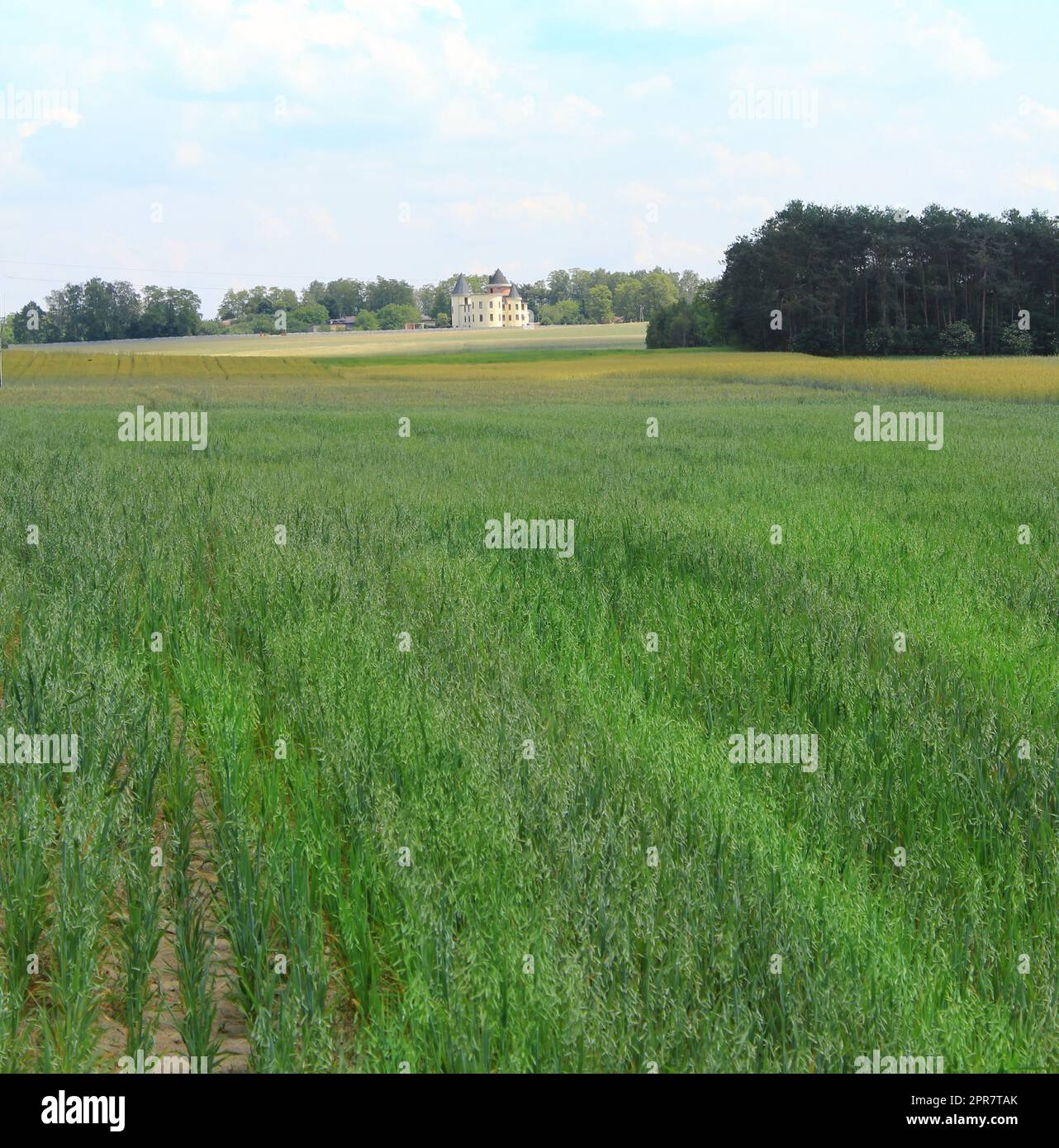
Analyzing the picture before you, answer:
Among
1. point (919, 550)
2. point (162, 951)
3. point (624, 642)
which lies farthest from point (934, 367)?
point (162, 951)

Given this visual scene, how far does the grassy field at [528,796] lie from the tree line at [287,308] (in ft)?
410

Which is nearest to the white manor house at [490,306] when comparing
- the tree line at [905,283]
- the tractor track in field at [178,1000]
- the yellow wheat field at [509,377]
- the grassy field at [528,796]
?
the yellow wheat field at [509,377]

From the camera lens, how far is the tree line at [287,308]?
132 metres

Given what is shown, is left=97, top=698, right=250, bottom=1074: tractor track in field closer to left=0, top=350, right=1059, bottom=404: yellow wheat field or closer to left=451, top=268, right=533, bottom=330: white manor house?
left=0, top=350, right=1059, bottom=404: yellow wheat field

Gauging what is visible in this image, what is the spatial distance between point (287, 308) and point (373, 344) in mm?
67932

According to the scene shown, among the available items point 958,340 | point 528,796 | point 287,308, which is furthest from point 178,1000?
point 287,308

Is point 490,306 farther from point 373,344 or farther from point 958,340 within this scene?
point 958,340

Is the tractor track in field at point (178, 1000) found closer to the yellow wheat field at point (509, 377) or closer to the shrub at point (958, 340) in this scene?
the yellow wheat field at point (509, 377)

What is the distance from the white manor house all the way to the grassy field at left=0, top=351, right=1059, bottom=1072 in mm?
176546

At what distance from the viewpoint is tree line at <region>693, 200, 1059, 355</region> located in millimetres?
82438

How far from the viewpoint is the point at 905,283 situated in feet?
280

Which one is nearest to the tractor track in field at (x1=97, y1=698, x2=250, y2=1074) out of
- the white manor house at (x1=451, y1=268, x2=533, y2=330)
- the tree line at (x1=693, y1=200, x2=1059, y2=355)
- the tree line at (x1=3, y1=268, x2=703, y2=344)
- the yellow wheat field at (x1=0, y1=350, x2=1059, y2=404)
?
the yellow wheat field at (x1=0, y1=350, x2=1059, y2=404)

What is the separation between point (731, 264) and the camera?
9094 cm
